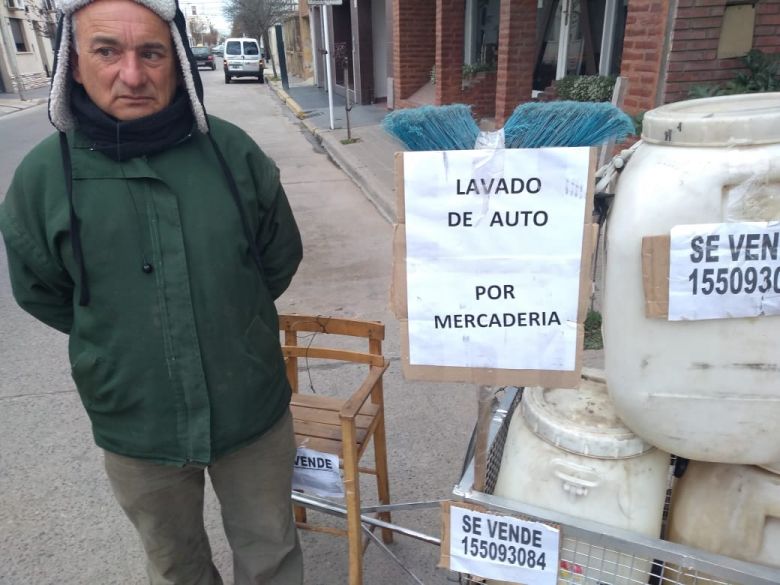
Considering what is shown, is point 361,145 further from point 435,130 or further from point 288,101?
point 435,130

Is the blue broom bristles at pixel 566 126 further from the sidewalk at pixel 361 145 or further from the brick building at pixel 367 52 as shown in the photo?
the brick building at pixel 367 52

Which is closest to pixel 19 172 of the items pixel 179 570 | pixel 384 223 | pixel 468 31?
pixel 179 570

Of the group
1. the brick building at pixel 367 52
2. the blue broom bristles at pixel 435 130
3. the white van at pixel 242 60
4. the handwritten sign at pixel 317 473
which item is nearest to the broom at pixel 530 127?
the blue broom bristles at pixel 435 130

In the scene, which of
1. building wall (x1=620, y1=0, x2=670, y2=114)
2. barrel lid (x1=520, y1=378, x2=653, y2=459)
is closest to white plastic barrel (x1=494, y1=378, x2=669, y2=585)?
barrel lid (x1=520, y1=378, x2=653, y2=459)

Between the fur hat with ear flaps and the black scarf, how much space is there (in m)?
0.03

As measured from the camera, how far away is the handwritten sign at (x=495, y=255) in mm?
1152

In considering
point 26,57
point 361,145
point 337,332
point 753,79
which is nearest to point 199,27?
point 26,57

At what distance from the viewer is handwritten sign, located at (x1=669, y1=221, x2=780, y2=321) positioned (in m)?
1.10

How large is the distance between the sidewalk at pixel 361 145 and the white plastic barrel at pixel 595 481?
7.56ft

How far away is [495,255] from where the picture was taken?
120cm

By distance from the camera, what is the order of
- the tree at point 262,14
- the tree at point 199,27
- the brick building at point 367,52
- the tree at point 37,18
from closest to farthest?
the brick building at point 367,52, the tree at point 37,18, the tree at point 262,14, the tree at point 199,27

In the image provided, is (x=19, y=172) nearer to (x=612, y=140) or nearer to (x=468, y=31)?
(x=612, y=140)

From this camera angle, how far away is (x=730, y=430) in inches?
47.8

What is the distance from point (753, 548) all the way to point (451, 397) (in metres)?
1.99
